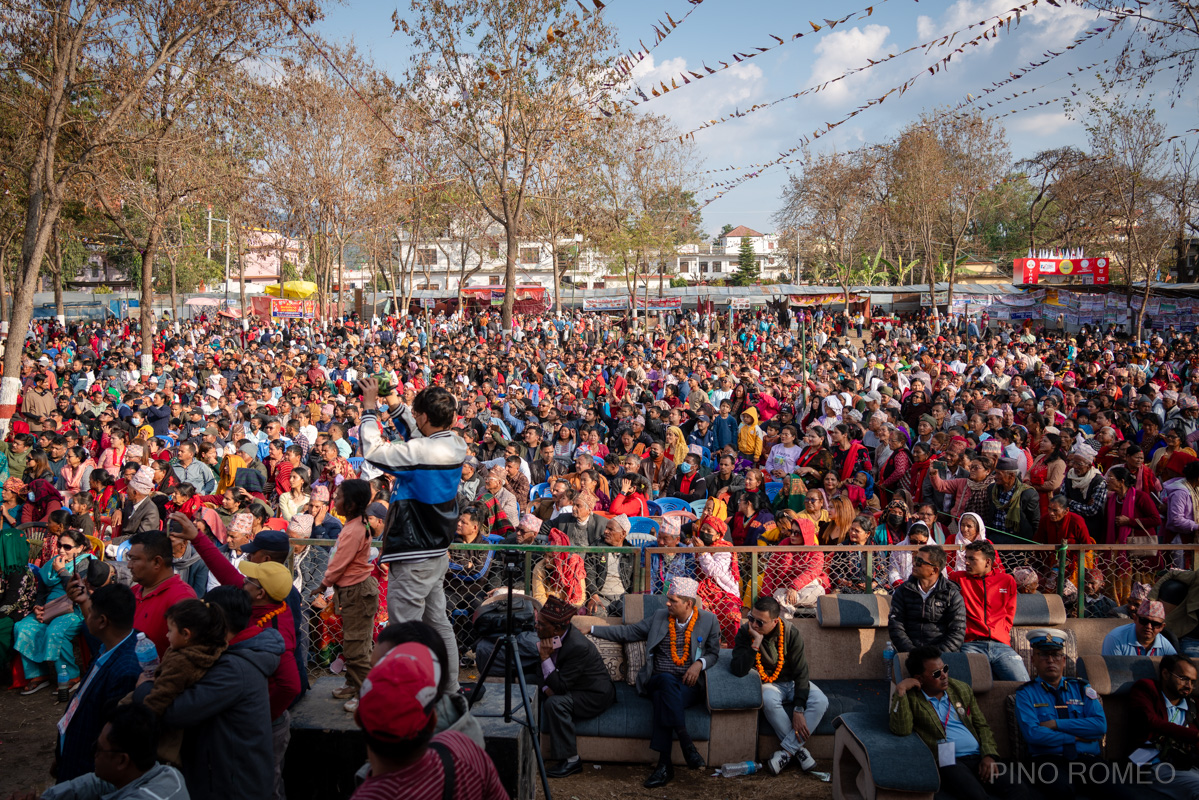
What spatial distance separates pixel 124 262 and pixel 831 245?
150ft

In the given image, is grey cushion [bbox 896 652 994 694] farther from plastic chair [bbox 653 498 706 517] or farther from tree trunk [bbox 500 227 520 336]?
tree trunk [bbox 500 227 520 336]

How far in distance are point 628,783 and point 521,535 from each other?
7.56 feet

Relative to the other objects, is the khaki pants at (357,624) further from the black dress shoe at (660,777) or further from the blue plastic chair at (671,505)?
the blue plastic chair at (671,505)

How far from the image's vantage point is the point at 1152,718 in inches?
173

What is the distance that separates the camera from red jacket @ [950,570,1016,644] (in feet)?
16.9

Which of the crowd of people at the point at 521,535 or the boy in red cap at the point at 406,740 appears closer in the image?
the boy in red cap at the point at 406,740

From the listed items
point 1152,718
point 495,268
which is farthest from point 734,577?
point 495,268

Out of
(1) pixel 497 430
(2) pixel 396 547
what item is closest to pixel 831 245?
(1) pixel 497 430

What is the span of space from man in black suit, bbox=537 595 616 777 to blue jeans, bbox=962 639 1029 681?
7.73 ft

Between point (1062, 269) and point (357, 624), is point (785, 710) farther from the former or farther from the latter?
point (1062, 269)

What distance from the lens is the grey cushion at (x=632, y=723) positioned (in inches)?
191

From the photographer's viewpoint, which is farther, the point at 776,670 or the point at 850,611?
the point at 850,611

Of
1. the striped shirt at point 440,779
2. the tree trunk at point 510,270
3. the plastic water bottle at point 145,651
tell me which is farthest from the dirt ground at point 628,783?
the tree trunk at point 510,270

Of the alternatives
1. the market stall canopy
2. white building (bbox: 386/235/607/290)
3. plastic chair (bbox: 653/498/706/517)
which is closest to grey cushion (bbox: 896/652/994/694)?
plastic chair (bbox: 653/498/706/517)
